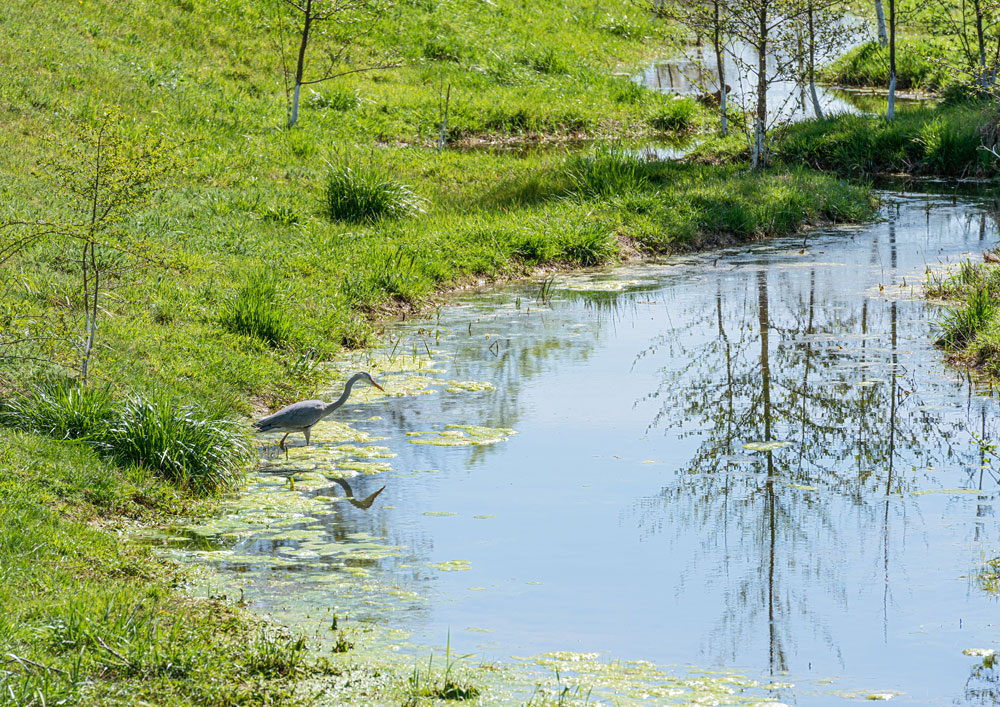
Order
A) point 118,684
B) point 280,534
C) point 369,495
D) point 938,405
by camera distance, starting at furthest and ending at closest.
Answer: point 938,405 < point 369,495 < point 280,534 < point 118,684

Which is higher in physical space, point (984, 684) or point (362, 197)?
point (362, 197)

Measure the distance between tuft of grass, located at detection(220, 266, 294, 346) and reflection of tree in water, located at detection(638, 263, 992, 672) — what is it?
13.3 feet

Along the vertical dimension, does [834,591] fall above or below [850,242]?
below

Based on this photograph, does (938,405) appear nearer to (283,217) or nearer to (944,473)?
(944,473)

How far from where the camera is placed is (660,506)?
28.9 ft

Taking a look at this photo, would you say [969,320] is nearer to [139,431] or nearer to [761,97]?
[139,431]

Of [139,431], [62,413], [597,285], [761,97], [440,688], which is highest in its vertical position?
[761,97]

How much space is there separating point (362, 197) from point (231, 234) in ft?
8.68

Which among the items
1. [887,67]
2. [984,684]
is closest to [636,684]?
[984,684]

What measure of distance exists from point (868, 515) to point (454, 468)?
3.30m

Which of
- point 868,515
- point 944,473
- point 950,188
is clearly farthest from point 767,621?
point 950,188

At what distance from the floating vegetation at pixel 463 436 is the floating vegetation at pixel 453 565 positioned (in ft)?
7.97

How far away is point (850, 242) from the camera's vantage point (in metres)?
18.6

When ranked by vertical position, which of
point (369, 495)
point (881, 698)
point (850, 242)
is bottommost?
point (881, 698)
